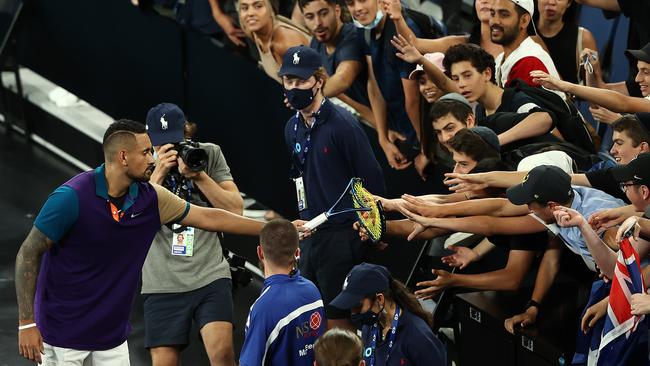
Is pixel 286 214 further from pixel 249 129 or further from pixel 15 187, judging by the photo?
pixel 15 187

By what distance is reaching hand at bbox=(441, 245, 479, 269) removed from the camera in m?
7.62

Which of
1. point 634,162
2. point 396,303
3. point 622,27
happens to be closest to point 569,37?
point 622,27

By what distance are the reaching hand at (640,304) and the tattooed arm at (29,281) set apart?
288cm

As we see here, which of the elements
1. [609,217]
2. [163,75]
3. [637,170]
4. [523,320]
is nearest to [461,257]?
[523,320]

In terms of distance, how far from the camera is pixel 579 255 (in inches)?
283

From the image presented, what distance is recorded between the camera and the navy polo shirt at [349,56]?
30.0 feet

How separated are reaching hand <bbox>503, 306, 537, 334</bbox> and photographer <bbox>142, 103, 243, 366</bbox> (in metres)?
1.64

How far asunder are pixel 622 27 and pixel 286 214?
9.75 feet

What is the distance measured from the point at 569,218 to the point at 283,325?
1.48 meters

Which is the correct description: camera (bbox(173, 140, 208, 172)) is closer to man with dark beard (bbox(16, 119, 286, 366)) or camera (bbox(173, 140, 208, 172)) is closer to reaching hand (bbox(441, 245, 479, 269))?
man with dark beard (bbox(16, 119, 286, 366))

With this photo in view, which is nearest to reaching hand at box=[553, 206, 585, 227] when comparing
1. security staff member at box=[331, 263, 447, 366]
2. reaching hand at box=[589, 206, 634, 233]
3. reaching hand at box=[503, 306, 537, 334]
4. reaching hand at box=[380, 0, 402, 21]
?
reaching hand at box=[589, 206, 634, 233]

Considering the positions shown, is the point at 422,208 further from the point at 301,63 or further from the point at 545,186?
the point at 301,63

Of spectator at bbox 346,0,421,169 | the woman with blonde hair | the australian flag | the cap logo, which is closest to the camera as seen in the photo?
the australian flag

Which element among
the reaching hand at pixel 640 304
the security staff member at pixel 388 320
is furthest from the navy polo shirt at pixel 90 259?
the reaching hand at pixel 640 304
